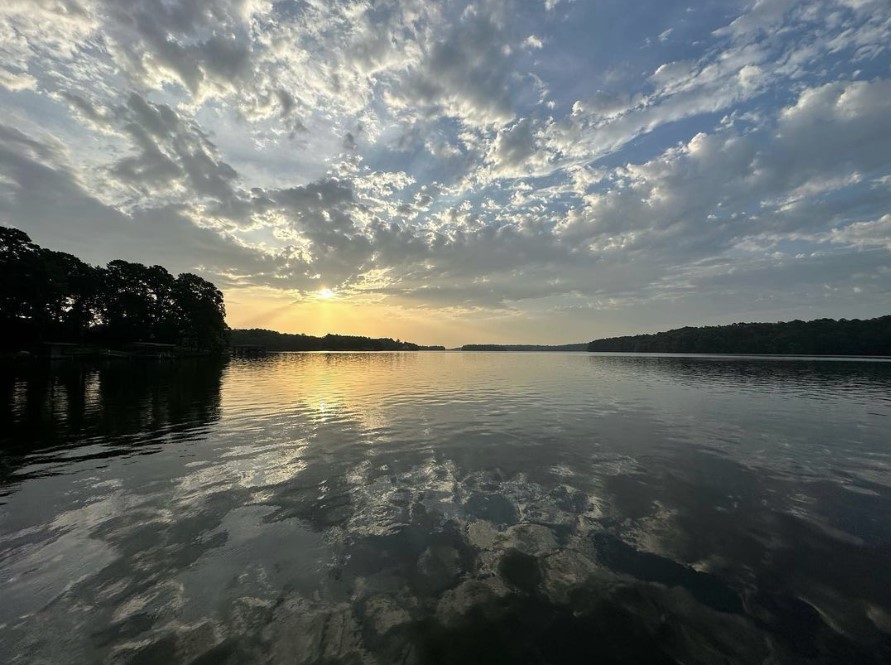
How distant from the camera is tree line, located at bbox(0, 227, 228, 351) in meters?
76.8

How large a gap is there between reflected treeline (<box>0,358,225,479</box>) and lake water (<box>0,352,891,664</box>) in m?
0.46

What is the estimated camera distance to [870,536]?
10.1m

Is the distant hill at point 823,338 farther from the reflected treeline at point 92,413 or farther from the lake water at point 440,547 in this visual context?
the reflected treeline at point 92,413

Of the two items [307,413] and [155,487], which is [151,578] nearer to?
[155,487]

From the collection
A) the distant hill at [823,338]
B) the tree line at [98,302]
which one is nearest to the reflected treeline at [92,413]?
the tree line at [98,302]

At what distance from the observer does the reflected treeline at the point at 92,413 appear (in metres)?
18.7

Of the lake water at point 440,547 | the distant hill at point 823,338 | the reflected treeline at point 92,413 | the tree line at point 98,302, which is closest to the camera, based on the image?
the lake water at point 440,547

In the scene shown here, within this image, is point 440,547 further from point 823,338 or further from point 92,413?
point 823,338

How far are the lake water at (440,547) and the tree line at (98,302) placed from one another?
85007 mm

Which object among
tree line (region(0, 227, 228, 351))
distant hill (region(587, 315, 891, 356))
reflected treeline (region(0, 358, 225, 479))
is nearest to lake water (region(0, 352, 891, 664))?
reflected treeline (region(0, 358, 225, 479))

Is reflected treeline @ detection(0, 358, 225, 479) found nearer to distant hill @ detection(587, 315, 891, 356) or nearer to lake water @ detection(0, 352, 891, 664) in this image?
lake water @ detection(0, 352, 891, 664)

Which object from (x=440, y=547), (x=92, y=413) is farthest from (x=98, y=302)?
(x=440, y=547)

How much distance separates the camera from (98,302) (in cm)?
10181

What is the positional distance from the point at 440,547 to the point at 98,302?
436ft
